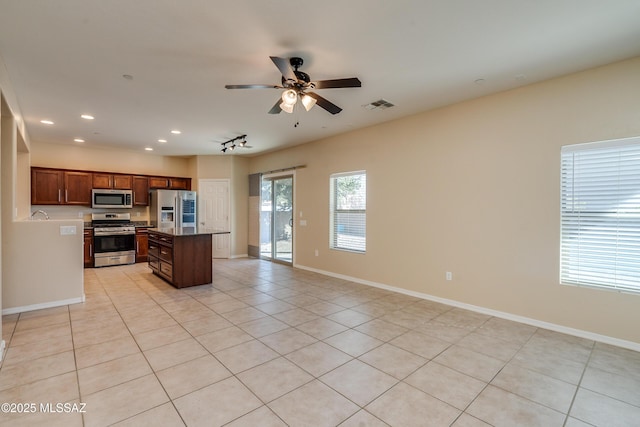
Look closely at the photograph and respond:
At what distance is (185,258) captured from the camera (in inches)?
189

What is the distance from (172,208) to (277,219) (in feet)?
8.67

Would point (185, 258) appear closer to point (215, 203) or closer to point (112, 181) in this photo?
point (215, 203)

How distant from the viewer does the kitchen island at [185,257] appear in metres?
4.74

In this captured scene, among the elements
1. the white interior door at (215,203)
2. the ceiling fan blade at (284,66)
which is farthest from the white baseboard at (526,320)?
the white interior door at (215,203)

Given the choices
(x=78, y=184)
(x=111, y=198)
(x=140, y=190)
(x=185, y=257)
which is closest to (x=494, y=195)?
(x=185, y=257)

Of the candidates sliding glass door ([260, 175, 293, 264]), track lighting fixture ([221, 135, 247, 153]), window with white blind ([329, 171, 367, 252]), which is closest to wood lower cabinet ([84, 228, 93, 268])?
track lighting fixture ([221, 135, 247, 153])

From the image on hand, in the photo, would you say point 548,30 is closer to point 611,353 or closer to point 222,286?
point 611,353

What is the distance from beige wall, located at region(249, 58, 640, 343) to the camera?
2.97 m

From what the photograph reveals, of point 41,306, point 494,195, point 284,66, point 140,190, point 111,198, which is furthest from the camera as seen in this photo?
point 140,190

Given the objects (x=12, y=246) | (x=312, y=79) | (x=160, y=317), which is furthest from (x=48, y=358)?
(x=312, y=79)

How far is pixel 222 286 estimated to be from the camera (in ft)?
16.2

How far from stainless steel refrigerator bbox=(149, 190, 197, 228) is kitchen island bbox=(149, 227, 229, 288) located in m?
2.14

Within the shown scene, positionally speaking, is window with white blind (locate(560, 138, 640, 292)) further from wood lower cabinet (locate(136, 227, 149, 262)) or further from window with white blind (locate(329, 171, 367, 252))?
wood lower cabinet (locate(136, 227, 149, 262))

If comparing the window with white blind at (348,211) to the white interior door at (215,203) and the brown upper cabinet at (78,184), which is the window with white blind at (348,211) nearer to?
the white interior door at (215,203)
